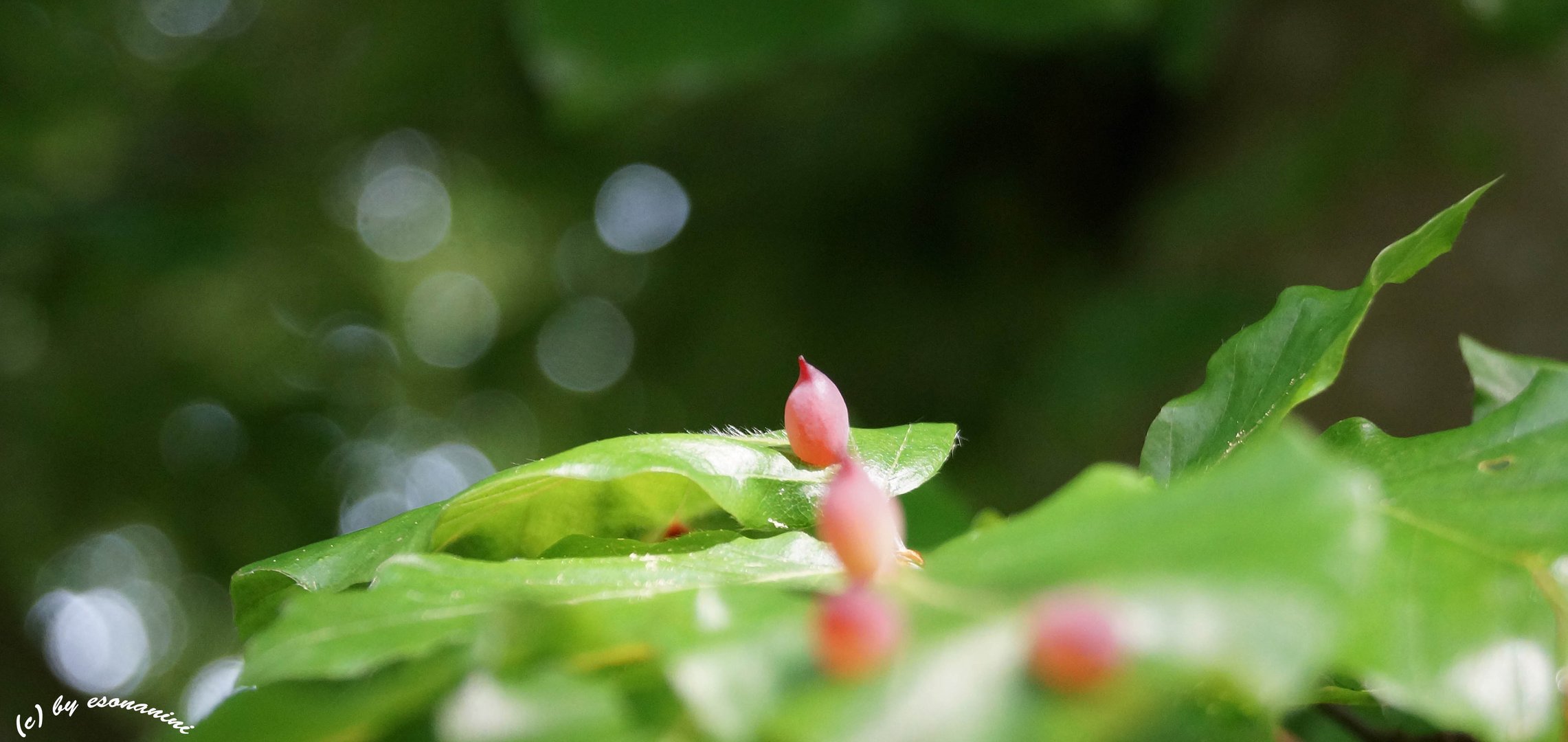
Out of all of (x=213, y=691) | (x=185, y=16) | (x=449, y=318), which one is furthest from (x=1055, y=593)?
(x=449, y=318)

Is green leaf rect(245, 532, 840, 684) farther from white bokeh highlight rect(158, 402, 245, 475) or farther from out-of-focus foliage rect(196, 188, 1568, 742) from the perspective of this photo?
white bokeh highlight rect(158, 402, 245, 475)

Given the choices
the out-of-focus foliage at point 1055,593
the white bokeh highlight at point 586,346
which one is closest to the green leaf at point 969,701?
the out-of-focus foliage at point 1055,593

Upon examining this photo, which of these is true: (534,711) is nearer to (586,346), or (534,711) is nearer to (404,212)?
(586,346)

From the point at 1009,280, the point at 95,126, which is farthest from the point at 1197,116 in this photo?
the point at 95,126

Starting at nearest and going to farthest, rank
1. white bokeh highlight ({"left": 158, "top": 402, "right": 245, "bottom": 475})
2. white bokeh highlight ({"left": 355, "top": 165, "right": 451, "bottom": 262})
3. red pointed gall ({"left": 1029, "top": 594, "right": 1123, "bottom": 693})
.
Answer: red pointed gall ({"left": 1029, "top": 594, "right": 1123, "bottom": 693})
white bokeh highlight ({"left": 158, "top": 402, "right": 245, "bottom": 475})
white bokeh highlight ({"left": 355, "top": 165, "right": 451, "bottom": 262})

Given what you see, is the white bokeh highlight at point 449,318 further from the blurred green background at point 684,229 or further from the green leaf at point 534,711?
the green leaf at point 534,711

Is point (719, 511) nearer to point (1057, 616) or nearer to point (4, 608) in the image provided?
point (1057, 616)

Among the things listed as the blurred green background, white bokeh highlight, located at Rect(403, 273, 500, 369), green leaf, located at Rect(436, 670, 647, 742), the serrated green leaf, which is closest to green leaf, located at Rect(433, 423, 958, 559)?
the serrated green leaf
